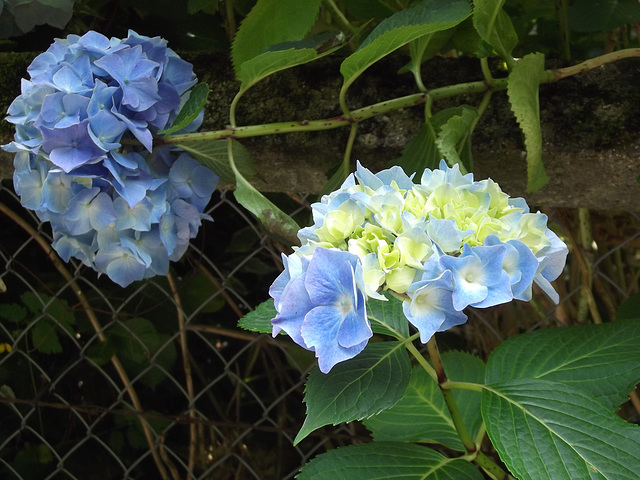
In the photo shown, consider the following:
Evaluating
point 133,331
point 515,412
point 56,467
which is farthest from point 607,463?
point 56,467

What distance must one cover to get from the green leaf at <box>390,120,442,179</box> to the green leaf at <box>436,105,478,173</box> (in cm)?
3

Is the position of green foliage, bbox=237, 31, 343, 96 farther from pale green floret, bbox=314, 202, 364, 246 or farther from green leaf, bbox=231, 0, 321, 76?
pale green floret, bbox=314, 202, 364, 246

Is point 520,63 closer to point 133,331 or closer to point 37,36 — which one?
point 37,36

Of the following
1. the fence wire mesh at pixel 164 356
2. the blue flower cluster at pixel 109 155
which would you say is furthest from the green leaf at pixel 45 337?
the blue flower cluster at pixel 109 155

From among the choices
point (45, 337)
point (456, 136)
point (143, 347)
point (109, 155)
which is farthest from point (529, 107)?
point (45, 337)


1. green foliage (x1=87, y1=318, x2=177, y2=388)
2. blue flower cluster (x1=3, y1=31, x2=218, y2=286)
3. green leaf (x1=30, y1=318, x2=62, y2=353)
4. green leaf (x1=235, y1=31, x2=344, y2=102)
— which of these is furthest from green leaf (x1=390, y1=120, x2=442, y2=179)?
green leaf (x1=30, y1=318, x2=62, y2=353)

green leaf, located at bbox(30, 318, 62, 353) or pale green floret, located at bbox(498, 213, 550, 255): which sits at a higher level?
pale green floret, located at bbox(498, 213, 550, 255)

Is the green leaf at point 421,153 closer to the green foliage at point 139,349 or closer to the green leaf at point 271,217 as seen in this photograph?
the green leaf at point 271,217

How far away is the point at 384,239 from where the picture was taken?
0.47 metres

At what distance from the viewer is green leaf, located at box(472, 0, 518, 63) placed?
0.66m

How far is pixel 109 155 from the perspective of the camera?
0.69 m

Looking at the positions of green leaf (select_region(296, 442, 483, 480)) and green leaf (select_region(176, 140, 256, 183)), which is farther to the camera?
green leaf (select_region(176, 140, 256, 183))

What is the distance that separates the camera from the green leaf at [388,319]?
0.60 m

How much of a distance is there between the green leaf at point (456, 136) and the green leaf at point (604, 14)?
0.31 m
